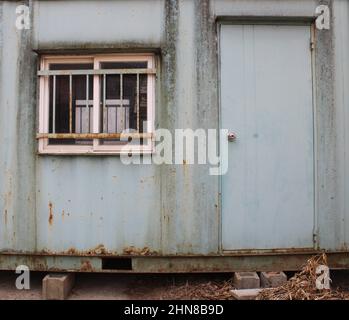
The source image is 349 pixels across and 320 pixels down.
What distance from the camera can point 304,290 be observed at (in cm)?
397

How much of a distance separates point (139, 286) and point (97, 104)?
7.78ft

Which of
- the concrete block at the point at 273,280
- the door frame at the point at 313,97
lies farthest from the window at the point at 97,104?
the concrete block at the point at 273,280

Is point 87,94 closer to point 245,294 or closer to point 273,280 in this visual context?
point 245,294

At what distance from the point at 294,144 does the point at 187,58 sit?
1.71m

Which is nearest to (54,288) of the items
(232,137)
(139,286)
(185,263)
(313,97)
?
(139,286)

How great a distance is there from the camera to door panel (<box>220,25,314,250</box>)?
4367mm

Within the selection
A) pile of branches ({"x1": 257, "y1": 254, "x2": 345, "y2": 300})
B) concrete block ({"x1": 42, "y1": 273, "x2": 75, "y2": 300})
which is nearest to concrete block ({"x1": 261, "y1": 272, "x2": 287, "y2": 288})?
Answer: pile of branches ({"x1": 257, "y1": 254, "x2": 345, "y2": 300})

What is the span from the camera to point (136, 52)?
441 cm

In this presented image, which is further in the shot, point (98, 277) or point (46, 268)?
point (98, 277)

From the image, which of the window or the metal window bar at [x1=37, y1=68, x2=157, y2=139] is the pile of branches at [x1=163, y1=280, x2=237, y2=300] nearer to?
the window
